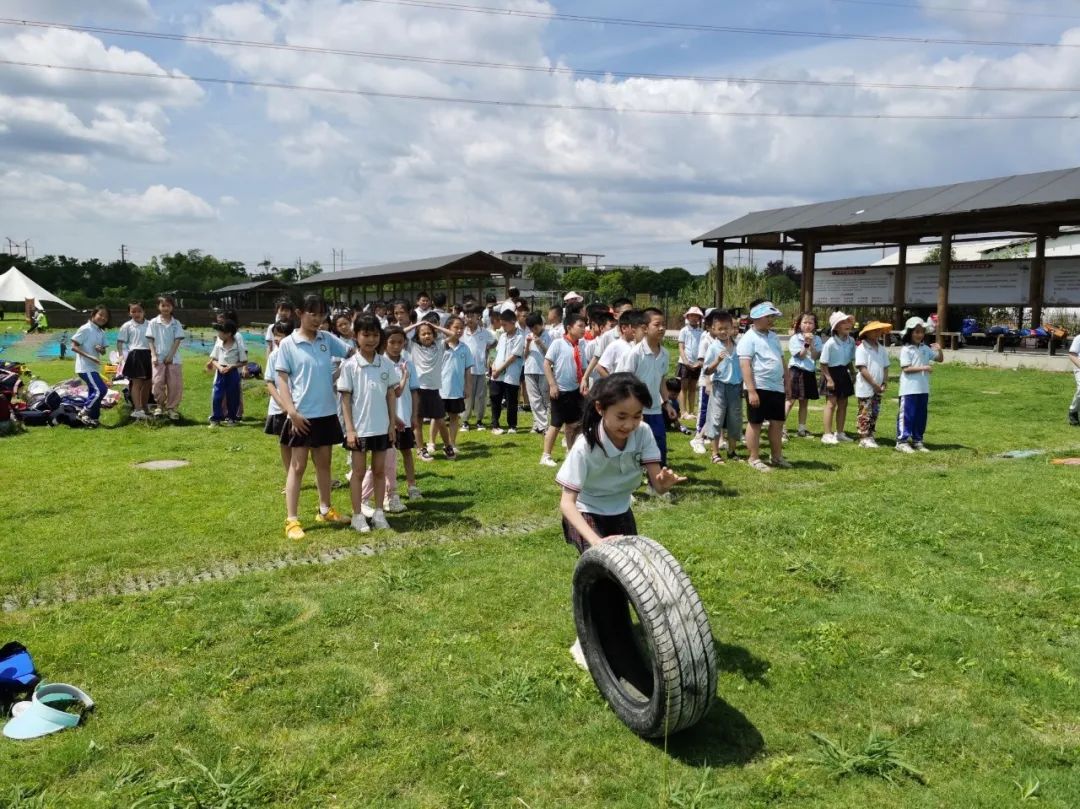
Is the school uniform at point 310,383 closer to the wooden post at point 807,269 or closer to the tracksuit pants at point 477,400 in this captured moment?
the tracksuit pants at point 477,400

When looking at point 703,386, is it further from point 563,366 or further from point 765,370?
point 563,366

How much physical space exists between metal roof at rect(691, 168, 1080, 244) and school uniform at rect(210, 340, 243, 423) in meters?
18.7

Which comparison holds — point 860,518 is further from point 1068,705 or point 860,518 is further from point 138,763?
point 138,763

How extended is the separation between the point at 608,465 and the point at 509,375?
25.7ft

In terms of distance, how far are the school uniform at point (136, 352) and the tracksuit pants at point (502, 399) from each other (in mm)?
5330

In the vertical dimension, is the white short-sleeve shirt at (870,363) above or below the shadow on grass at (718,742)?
above

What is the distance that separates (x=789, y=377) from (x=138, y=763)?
949 cm

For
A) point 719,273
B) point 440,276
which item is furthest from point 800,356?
point 440,276

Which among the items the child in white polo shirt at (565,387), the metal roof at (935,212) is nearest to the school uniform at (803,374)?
the child in white polo shirt at (565,387)

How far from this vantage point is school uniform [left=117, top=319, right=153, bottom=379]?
12.4 m

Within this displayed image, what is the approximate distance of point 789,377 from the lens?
1112 centimetres

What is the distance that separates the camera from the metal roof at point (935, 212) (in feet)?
67.5

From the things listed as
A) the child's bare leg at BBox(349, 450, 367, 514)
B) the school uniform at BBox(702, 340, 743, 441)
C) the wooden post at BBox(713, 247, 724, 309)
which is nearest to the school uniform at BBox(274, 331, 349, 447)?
the child's bare leg at BBox(349, 450, 367, 514)

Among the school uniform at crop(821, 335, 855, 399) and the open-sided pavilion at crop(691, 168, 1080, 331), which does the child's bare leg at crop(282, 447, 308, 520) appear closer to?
the school uniform at crop(821, 335, 855, 399)
